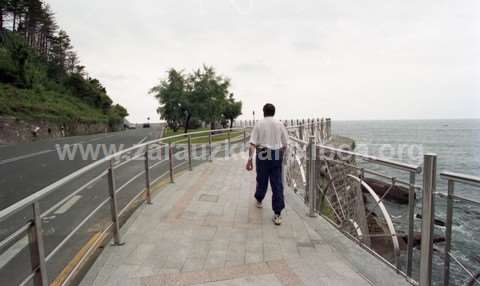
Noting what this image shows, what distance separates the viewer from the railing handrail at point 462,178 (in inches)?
60.5

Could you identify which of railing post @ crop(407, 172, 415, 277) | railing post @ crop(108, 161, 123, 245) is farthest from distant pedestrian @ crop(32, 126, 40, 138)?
railing post @ crop(407, 172, 415, 277)

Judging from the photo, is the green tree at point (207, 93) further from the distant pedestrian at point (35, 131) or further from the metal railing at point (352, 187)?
the metal railing at point (352, 187)

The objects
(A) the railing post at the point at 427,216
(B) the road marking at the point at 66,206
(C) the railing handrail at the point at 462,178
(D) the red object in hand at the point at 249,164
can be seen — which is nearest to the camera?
(C) the railing handrail at the point at 462,178

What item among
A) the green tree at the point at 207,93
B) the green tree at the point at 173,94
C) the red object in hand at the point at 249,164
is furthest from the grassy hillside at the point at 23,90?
the red object in hand at the point at 249,164

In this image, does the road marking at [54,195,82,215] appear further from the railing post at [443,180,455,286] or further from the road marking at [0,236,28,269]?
the railing post at [443,180,455,286]

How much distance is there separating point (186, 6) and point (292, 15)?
418 centimetres

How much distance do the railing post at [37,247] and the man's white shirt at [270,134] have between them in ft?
8.41

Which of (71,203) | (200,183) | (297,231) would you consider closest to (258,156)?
(297,231)

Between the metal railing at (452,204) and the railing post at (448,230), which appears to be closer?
the metal railing at (452,204)

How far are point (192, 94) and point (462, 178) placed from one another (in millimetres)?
23070

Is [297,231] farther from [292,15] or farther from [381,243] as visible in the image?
[292,15]

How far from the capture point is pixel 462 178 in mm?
1624

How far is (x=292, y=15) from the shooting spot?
9766 mm

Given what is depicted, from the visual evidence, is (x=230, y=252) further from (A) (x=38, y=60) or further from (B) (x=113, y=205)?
(A) (x=38, y=60)
